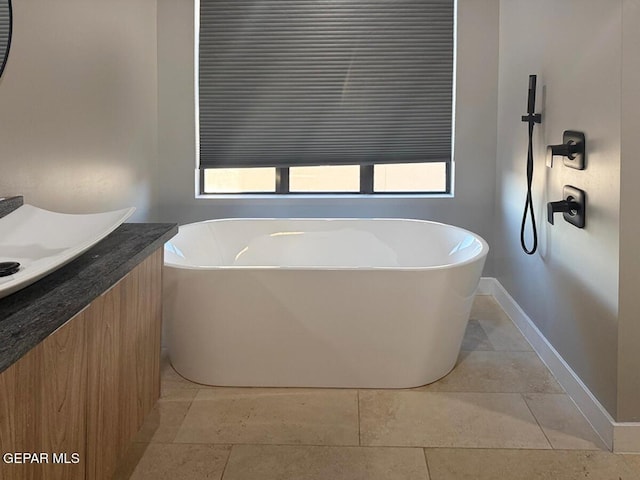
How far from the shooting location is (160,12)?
389 cm

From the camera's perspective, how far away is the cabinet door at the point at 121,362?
4.93 feet

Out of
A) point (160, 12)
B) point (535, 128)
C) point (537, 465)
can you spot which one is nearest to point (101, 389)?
point (537, 465)

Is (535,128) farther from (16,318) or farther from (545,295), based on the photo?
(16,318)

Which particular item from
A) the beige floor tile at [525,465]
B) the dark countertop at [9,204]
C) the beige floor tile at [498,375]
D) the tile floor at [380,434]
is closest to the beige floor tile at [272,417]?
the tile floor at [380,434]

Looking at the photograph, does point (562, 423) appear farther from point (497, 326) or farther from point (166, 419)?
point (166, 419)

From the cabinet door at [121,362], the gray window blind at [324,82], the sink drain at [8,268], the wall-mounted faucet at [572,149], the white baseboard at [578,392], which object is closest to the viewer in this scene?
the sink drain at [8,268]

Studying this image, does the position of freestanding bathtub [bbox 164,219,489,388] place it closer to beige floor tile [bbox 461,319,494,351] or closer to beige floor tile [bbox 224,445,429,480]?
beige floor tile [bbox 461,319,494,351]

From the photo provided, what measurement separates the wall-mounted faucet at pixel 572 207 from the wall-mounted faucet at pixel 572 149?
0.33 ft

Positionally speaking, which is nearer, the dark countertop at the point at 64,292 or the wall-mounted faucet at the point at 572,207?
the dark countertop at the point at 64,292

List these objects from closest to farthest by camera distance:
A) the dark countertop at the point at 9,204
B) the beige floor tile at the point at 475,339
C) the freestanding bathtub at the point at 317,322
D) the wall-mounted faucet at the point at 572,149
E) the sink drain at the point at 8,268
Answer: the sink drain at the point at 8,268 → the dark countertop at the point at 9,204 → the wall-mounted faucet at the point at 572,149 → the freestanding bathtub at the point at 317,322 → the beige floor tile at the point at 475,339

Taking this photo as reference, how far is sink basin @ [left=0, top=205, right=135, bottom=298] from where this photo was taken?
1510mm

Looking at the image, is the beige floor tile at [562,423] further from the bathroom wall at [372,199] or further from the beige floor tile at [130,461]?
the bathroom wall at [372,199]

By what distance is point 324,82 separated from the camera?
3.93m

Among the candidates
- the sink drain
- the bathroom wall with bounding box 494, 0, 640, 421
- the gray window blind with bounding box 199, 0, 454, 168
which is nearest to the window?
the gray window blind with bounding box 199, 0, 454, 168
